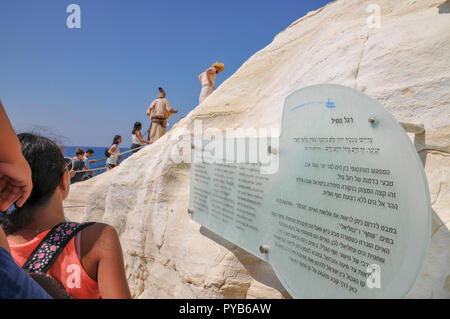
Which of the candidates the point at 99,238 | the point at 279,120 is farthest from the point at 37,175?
the point at 279,120

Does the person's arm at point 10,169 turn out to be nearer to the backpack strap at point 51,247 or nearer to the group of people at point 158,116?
the backpack strap at point 51,247

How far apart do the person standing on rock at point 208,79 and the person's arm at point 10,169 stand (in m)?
5.31

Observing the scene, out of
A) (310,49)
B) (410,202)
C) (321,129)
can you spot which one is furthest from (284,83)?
(410,202)

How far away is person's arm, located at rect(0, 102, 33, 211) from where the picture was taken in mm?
797

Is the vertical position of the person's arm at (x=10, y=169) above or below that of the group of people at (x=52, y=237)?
above

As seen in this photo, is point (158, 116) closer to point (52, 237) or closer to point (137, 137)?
point (137, 137)

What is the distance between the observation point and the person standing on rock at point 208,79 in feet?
19.9

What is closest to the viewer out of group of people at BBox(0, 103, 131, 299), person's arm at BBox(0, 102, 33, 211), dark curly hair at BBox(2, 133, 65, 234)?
person's arm at BBox(0, 102, 33, 211)

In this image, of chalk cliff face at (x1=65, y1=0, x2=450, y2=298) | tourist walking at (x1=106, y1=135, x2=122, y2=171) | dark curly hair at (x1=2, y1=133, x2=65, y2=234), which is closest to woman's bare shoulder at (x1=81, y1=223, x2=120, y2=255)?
dark curly hair at (x1=2, y1=133, x2=65, y2=234)

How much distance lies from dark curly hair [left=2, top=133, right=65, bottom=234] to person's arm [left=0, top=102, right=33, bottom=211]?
0.37 m

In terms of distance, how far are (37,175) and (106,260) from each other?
55cm

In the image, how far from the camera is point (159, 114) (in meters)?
6.61

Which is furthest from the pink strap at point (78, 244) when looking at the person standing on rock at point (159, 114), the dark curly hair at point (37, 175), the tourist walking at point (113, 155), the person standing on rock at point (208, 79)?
the tourist walking at point (113, 155)

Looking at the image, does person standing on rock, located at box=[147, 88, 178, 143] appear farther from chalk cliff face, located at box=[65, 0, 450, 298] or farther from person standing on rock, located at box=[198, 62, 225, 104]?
chalk cliff face, located at box=[65, 0, 450, 298]
